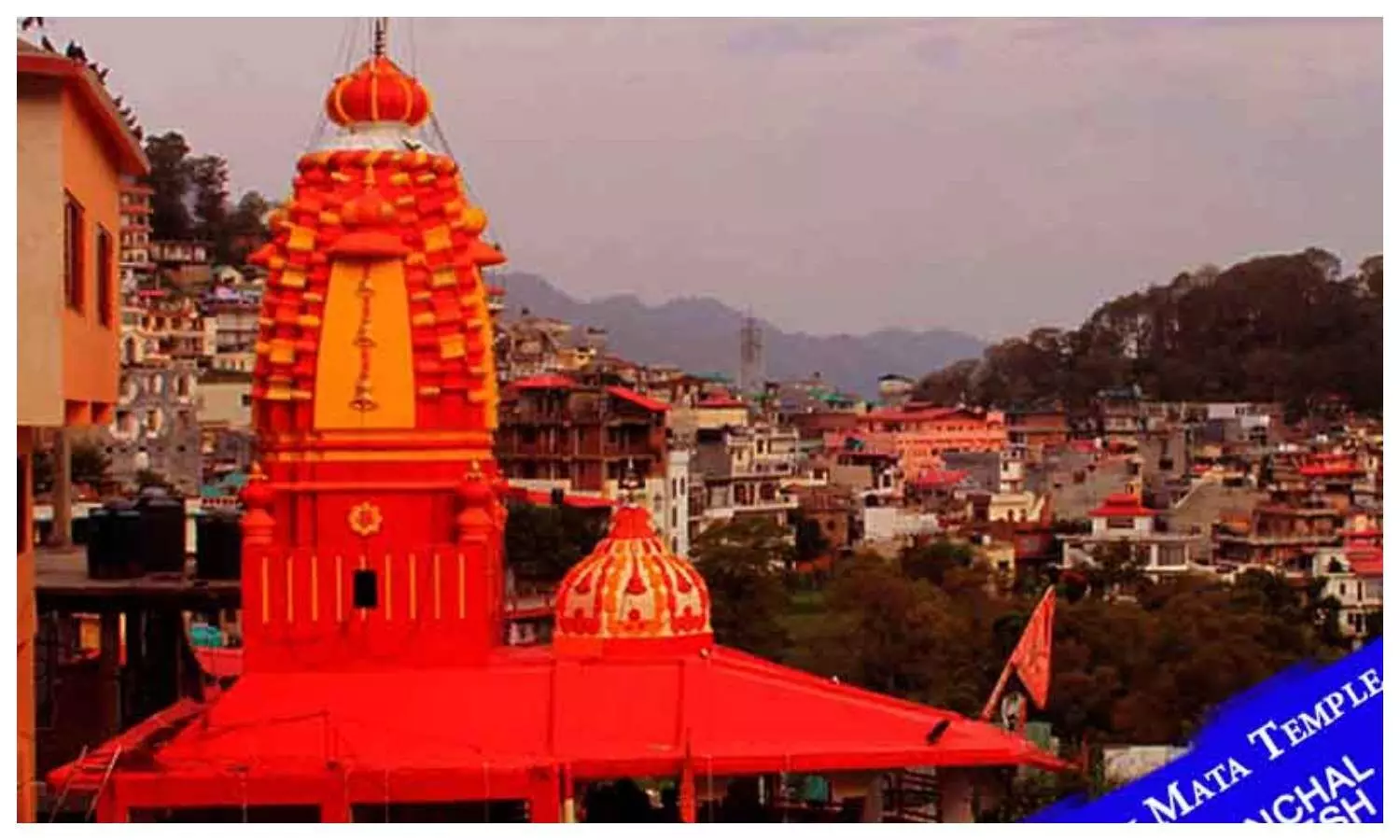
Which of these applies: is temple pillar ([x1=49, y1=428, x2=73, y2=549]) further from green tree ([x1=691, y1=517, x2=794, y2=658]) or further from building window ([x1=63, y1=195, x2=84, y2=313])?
green tree ([x1=691, y1=517, x2=794, y2=658])

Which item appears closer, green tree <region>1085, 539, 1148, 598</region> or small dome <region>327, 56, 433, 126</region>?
small dome <region>327, 56, 433, 126</region>

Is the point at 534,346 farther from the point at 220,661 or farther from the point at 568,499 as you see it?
the point at 220,661

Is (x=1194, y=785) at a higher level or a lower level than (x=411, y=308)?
lower

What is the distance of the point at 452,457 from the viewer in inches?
591

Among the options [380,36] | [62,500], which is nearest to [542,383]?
[62,500]

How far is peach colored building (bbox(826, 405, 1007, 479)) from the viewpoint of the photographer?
68.6m

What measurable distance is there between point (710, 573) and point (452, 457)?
20685 millimetres

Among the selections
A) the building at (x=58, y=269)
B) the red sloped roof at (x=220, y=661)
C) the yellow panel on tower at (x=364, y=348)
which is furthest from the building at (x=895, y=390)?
the building at (x=58, y=269)

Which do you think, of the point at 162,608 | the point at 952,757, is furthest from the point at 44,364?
the point at 162,608

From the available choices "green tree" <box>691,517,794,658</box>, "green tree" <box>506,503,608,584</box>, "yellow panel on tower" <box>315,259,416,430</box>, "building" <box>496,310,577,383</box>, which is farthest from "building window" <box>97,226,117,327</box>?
"building" <box>496,310,577,383</box>

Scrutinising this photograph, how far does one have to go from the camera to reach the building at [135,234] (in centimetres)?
6800

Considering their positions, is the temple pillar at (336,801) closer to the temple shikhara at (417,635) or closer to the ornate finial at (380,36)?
the temple shikhara at (417,635)

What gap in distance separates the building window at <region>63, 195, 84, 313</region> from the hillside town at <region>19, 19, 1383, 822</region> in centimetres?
4

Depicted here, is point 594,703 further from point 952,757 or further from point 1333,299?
point 1333,299
